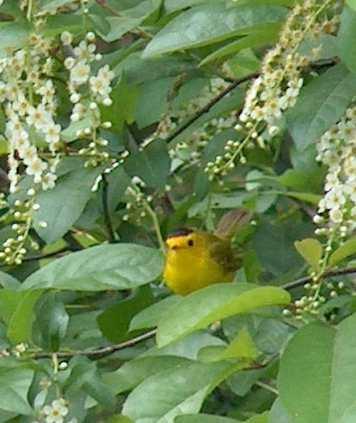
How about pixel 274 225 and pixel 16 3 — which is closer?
pixel 16 3

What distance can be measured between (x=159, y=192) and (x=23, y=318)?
0.68 m

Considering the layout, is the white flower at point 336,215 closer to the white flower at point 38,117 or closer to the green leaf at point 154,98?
the white flower at point 38,117

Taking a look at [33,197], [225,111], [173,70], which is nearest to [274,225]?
[225,111]

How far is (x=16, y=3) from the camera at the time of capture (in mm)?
1835

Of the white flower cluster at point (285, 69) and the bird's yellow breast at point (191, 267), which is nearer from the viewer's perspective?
the white flower cluster at point (285, 69)

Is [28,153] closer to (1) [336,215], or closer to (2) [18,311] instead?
(2) [18,311]

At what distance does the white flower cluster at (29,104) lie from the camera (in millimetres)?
1840

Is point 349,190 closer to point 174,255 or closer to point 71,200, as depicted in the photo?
point 71,200

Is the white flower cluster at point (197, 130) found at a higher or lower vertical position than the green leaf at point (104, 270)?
lower

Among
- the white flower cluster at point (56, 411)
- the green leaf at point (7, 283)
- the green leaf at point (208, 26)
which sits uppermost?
the green leaf at point (208, 26)

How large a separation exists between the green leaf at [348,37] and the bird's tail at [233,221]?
1.17 m

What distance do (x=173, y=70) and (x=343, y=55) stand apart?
0.59m

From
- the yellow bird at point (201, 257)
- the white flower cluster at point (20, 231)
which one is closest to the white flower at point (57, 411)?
the white flower cluster at point (20, 231)

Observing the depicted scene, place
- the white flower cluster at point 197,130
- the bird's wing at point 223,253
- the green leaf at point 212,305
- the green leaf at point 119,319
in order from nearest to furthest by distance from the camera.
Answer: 1. the green leaf at point 212,305
2. the green leaf at point 119,319
3. the white flower cluster at point 197,130
4. the bird's wing at point 223,253
